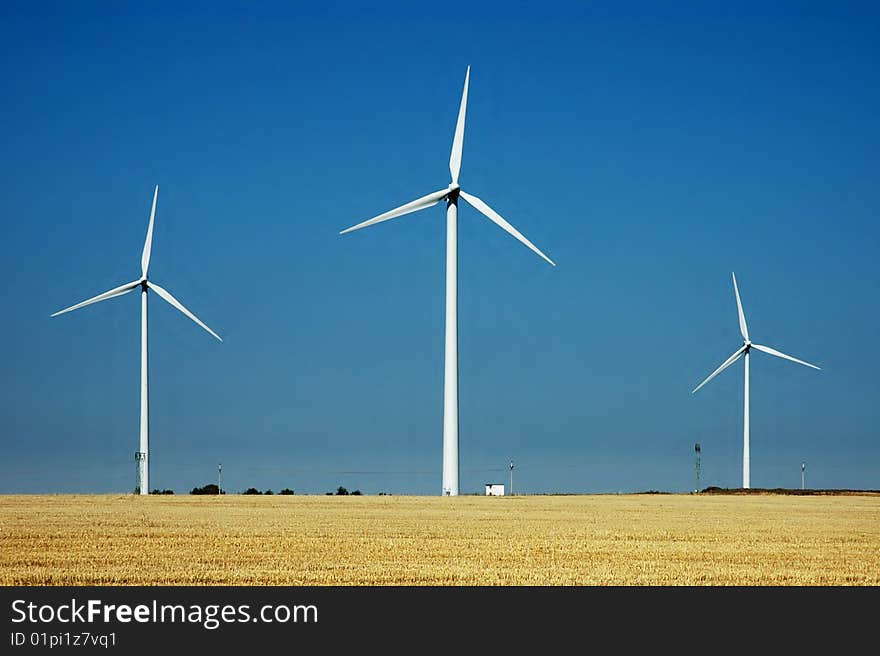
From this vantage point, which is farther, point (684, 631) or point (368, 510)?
point (368, 510)

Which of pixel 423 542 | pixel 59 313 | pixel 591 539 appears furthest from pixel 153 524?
pixel 59 313

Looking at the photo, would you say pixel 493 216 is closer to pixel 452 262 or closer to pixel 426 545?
pixel 452 262

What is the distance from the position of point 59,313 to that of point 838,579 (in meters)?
62.2

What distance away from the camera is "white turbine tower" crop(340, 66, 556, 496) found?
235ft

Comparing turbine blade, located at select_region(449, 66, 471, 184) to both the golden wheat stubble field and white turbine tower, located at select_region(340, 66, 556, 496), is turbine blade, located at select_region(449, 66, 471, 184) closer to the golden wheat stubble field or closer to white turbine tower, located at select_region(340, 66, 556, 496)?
white turbine tower, located at select_region(340, 66, 556, 496)

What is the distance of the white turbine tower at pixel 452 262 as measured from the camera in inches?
2820

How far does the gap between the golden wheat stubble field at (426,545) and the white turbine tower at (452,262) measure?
7881mm

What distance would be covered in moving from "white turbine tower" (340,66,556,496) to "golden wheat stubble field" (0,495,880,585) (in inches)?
310

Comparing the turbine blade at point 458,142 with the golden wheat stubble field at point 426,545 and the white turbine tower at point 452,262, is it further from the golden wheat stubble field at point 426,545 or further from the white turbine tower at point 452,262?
the golden wheat stubble field at point 426,545

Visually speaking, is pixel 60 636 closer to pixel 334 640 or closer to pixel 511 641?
pixel 334 640

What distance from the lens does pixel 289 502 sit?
229 feet

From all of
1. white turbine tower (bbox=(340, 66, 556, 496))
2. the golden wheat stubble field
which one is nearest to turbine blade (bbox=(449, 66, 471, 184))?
white turbine tower (bbox=(340, 66, 556, 496))

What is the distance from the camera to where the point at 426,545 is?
37562 millimetres

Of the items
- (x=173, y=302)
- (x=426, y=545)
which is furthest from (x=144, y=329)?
(x=426, y=545)
